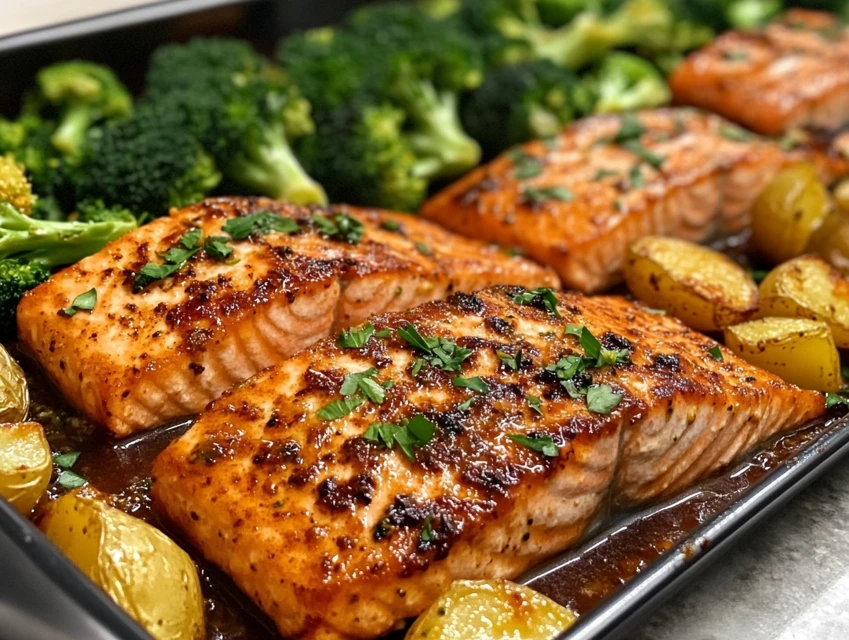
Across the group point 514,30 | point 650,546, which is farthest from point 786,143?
point 650,546

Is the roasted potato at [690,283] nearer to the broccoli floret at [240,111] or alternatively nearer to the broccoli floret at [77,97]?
the broccoli floret at [240,111]

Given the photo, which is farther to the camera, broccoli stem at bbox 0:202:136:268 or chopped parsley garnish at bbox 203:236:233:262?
broccoli stem at bbox 0:202:136:268

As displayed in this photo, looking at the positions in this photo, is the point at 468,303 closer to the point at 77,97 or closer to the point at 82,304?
the point at 82,304

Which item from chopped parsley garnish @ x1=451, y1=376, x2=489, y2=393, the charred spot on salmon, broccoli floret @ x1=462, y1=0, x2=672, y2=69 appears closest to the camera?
chopped parsley garnish @ x1=451, y1=376, x2=489, y2=393

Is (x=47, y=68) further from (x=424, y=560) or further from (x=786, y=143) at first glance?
(x=786, y=143)

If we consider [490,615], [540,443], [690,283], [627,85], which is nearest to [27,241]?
[540,443]

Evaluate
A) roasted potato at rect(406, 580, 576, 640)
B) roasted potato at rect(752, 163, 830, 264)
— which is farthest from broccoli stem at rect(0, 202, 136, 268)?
roasted potato at rect(752, 163, 830, 264)

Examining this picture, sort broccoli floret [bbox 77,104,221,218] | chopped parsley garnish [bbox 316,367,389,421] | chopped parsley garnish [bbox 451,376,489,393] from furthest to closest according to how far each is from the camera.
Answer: broccoli floret [bbox 77,104,221,218] < chopped parsley garnish [bbox 451,376,489,393] < chopped parsley garnish [bbox 316,367,389,421]

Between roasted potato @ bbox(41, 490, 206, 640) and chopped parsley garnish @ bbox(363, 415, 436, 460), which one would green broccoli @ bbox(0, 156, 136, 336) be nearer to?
roasted potato @ bbox(41, 490, 206, 640)
